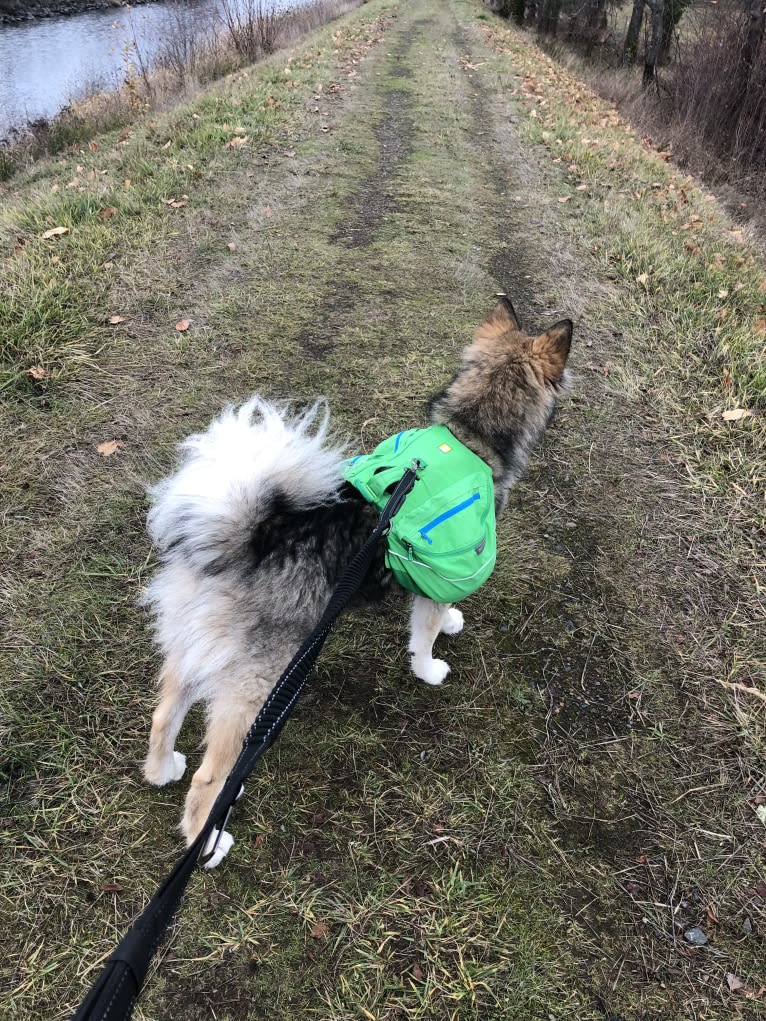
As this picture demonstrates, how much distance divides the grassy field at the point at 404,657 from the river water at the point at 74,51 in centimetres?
852

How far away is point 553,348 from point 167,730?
221 cm

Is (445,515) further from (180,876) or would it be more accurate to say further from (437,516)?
(180,876)

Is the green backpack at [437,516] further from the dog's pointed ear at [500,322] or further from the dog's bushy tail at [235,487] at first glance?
the dog's pointed ear at [500,322]

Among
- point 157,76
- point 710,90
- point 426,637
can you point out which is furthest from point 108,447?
point 710,90

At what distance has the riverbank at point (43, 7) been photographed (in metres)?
20.3

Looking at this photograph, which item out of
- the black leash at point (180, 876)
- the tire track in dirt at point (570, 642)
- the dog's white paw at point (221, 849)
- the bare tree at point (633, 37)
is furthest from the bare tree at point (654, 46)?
the dog's white paw at point (221, 849)

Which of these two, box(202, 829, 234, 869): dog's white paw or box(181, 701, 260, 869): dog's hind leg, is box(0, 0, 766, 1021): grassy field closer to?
box(202, 829, 234, 869): dog's white paw

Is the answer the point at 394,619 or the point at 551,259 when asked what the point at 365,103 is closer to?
the point at 551,259

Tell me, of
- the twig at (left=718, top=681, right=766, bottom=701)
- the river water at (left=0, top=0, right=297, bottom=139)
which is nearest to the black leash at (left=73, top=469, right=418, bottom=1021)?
the twig at (left=718, top=681, right=766, bottom=701)

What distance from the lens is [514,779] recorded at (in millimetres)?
2424

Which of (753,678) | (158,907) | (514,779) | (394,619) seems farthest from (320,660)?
(753,678)

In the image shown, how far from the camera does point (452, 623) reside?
9.68 ft

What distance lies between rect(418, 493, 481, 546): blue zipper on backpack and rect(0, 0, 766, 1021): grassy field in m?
0.94

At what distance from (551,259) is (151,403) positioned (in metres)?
4.57
